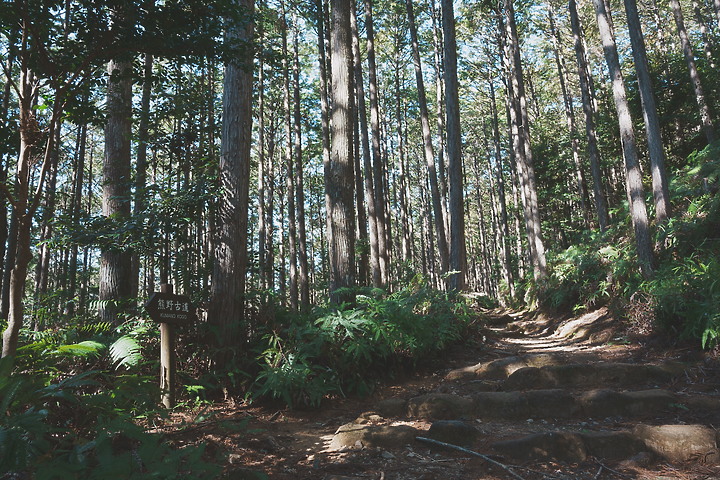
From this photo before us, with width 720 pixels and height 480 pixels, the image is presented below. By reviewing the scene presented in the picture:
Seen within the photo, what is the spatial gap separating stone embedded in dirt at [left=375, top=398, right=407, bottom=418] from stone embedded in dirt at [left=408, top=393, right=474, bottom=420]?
109 millimetres

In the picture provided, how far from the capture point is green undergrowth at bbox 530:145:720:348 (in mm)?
5750

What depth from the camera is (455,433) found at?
379cm

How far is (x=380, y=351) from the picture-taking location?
18.9ft

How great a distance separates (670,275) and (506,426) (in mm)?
5021

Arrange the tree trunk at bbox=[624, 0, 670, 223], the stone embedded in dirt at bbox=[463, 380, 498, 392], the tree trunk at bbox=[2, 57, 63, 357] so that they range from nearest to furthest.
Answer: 1. the tree trunk at bbox=[2, 57, 63, 357]
2. the stone embedded in dirt at bbox=[463, 380, 498, 392]
3. the tree trunk at bbox=[624, 0, 670, 223]

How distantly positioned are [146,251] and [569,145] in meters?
20.6

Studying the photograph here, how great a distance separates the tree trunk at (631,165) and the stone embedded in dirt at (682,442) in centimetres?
546

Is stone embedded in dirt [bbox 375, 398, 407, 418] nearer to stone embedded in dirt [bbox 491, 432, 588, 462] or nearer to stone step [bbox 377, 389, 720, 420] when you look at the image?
stone step [bbox 377, 389, 720, 420]

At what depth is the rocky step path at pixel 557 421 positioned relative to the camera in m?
3.32

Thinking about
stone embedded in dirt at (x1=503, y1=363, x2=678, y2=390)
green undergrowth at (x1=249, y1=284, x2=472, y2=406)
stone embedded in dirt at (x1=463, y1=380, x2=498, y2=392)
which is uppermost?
green undergrowth at (x1=249, y1=284, x2=472, y2=406)

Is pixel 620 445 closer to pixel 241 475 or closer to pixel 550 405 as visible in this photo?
pixel 550 405

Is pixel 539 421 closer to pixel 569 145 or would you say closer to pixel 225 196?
pixel 225 196

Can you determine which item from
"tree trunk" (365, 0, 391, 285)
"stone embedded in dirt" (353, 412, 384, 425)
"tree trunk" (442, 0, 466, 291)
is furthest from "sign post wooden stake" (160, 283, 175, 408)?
"tree trunk" (365, 0, 391, 285)

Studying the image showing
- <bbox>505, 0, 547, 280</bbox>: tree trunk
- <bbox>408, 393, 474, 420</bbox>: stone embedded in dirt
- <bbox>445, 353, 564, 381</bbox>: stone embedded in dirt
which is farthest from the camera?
<bbox>505, 0, 547, 280</bbox>: tree trunk
